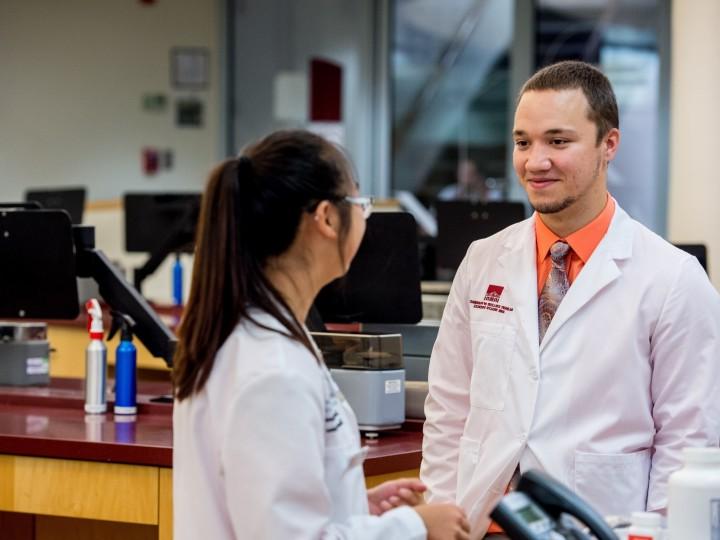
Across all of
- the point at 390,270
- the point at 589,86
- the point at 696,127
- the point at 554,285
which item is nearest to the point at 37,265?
the point at 390,270

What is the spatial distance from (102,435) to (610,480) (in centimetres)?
129

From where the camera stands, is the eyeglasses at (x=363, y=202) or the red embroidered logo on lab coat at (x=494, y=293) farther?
the red embroidered logo on lab coat at (x=494, y=293)

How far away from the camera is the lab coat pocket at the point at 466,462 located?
2402 millimetres

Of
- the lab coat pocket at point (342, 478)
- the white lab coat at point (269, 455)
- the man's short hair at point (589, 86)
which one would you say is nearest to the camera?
the white lab coat at point (269, 455)

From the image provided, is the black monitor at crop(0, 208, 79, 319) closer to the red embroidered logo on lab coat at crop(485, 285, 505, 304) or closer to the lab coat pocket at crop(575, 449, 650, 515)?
the red embroidered logo on lab coat at crop(485, 285, 505, 304)

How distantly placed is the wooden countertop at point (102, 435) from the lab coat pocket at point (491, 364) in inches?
17.7

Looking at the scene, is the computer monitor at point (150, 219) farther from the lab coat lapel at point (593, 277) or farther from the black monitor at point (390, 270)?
the lab coat lapel at point (593, 277)

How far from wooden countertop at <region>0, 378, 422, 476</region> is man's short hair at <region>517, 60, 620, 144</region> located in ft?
2.97

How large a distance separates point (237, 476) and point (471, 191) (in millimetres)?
7392

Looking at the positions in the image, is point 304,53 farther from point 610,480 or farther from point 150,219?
point 610,480

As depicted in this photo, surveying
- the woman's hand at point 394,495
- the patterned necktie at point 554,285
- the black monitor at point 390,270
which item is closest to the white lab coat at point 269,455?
the woman's hand at point 394,495

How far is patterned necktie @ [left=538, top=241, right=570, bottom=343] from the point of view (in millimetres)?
2393

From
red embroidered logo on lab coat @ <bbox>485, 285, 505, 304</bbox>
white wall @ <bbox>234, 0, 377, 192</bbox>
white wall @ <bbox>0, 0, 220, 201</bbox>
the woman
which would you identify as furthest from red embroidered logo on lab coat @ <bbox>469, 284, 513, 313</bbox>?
white wall @ <bbox>0, 0, 220, 201</bbox>

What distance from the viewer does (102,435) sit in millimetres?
2992
